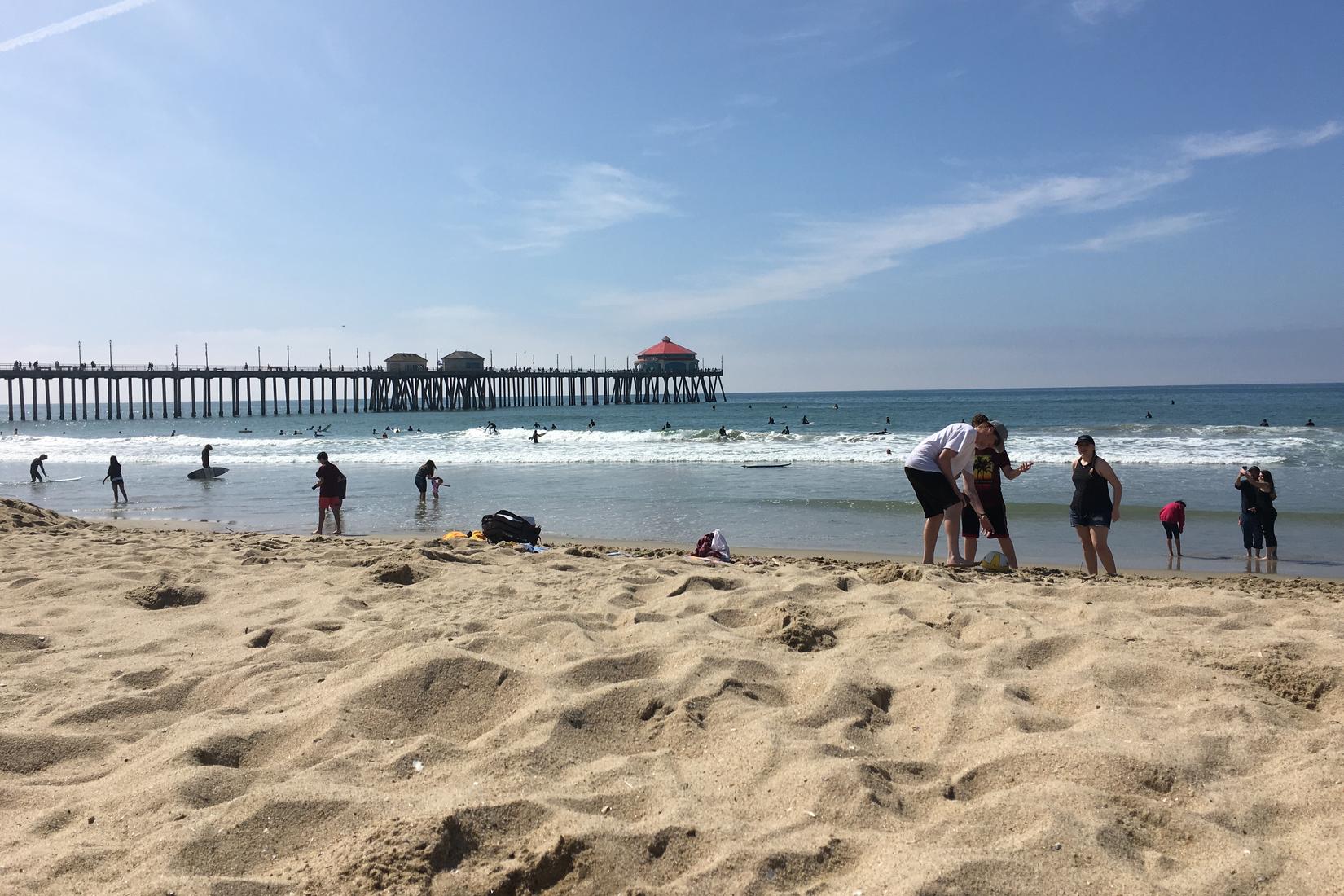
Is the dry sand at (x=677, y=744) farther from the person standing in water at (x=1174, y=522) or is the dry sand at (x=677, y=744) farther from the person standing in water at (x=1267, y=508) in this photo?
the person standing in water at (x=1267, y=508)

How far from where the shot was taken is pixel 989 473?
709 centimetres

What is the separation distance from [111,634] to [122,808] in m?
2.30

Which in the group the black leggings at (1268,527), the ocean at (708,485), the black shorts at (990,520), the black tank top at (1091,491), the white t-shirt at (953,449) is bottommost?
the ocean at (708,485)

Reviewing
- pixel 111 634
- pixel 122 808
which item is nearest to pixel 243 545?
pixel 111 634

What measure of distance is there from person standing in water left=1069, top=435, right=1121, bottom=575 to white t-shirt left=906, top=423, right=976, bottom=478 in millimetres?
931

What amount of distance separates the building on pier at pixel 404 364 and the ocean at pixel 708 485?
27.4m

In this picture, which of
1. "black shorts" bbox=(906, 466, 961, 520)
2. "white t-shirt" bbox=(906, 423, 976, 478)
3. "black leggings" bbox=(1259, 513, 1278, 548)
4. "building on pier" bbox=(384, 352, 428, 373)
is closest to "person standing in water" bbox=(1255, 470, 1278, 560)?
"black leggings" bbox=(1259, 513, 1278, 548)

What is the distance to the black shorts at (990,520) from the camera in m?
6.99

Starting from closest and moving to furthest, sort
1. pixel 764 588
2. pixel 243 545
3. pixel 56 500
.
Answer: pixel 764 588 < pixel 243 545 < pixel 56 500

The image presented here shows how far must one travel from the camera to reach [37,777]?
2.73 meters

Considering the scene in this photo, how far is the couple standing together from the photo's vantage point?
6.70 m

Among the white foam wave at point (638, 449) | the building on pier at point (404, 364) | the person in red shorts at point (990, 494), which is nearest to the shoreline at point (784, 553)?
the person in red shorts at point (990, 494)

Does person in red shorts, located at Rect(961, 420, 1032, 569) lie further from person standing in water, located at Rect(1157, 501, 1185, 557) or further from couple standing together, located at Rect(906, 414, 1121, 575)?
person standing in water, located at Rect(1157, 501, 1185, 557)

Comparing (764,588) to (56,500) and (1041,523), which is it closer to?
(1041,523)
